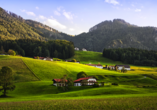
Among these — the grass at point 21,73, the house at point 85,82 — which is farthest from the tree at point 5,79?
the house at point 85,82

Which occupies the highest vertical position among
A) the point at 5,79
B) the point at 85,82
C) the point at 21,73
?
the point at 5,79

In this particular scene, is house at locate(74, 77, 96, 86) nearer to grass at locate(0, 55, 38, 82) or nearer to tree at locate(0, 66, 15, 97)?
grass at locate(0, 55, 38, 82)

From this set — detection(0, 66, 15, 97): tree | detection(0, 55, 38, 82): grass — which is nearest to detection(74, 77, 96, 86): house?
detection(0, 55, 38, 82): grass

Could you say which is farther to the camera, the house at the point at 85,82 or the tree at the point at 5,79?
the house at the point at 85,82

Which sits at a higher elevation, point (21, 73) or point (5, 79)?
point (5, 79)

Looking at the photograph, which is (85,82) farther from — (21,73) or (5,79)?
(21,73)

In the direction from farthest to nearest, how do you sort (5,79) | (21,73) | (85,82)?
(21,73), (85,82), (5,79)

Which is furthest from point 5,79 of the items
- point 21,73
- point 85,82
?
point 85,82

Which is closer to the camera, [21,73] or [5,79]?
[5,79]

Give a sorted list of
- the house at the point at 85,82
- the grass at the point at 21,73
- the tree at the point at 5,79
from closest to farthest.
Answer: the tree at the point at 5,79 → the house at the point at 85,82 → the grass at the point at 21,73

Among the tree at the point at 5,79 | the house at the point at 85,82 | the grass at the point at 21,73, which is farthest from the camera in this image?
the grass at the point at 21,73

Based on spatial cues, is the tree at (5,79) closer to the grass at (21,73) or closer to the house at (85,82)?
the grass at (21,73)

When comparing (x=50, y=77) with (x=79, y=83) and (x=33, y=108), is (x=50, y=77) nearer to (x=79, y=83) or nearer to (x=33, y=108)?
(x=79, y=83)

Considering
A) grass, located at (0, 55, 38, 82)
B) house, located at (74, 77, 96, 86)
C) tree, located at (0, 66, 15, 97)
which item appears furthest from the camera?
grass, located at (0, 55, 38, 82)
